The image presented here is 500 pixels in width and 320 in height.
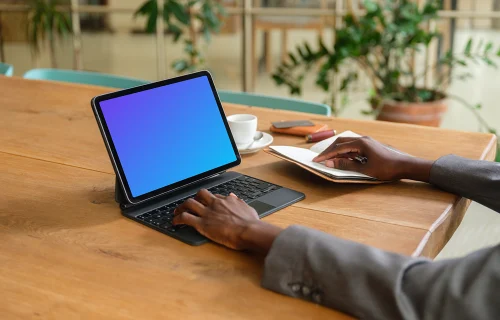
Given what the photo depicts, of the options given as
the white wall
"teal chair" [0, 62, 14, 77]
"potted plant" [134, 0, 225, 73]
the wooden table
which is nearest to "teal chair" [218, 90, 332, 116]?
the wooden table

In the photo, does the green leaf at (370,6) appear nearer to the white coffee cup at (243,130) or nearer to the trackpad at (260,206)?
the white coffee cup at (243,130)

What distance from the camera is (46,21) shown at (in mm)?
4262

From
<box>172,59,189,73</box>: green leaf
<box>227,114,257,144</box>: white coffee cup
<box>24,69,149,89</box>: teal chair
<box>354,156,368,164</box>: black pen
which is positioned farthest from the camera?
<box>172,59,189,73</box>: green leaf

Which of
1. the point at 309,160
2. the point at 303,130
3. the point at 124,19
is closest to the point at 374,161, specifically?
the point at 309,160

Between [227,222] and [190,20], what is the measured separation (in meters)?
3.07

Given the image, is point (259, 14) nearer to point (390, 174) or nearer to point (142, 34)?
point (142, 34)

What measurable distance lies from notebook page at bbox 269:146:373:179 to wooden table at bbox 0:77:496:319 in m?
0.03

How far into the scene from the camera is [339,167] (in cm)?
135

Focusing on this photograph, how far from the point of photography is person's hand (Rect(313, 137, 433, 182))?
131cm

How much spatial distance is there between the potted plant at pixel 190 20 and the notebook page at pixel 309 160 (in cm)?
253

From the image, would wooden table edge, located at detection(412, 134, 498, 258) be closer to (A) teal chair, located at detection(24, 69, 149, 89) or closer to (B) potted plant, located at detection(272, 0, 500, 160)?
(A) teal chair, located at detection(24, 69, 149, 89)

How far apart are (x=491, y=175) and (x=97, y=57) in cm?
378

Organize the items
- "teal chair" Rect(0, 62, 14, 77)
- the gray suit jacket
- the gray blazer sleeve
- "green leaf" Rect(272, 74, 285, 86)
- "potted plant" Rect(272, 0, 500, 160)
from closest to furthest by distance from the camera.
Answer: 1. the gray suit jacket
2. the gray blazer sleeve
3. "teal chair" Rect(0, 62, 14, 77)
4. "potted plant" Rect(272, 0, 500, 160)
5. "green leaf" Rect(272, 74, 285, 86)

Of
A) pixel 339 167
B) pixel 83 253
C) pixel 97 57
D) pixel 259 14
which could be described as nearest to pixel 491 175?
pixel 339 167
